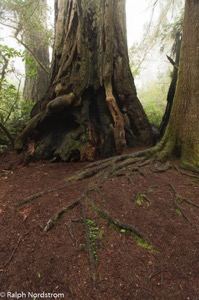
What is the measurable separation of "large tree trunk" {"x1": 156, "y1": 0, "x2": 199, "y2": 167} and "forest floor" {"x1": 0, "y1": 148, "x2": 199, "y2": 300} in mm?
564

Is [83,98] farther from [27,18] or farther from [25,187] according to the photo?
[27,18]

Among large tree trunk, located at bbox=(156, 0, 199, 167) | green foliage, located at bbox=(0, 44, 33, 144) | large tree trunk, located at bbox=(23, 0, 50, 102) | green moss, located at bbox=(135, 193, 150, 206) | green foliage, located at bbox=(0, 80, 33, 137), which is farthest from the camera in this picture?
large tree trunk, located at bbox=(23, 0, 50, 102)

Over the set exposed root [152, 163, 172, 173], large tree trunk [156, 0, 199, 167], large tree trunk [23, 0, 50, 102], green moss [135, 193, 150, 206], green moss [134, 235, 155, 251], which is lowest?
green moss [134, 235, 155, 251]

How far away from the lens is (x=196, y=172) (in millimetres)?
3480

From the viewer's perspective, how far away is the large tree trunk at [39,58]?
20.7 feet

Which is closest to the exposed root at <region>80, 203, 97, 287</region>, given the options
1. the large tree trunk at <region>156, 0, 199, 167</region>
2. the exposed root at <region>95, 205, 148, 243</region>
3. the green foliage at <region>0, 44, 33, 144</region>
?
the exposed root at <region>95, 205, 148, 243</region>

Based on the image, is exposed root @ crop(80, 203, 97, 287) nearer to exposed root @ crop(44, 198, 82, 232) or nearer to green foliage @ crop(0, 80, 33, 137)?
exposed root @ crop(44, 198, 82, 232)

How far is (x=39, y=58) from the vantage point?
7.17 meters

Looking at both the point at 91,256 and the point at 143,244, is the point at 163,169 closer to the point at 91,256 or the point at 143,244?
the point at 143,244

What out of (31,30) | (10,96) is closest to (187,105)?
(10,96)

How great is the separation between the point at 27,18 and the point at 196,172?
5809 mm

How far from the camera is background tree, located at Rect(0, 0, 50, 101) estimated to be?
5293 millimetres

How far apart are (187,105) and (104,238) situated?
2845 mm

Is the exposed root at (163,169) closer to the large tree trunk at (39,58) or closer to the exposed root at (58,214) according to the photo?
the exposed root at (58,214)
